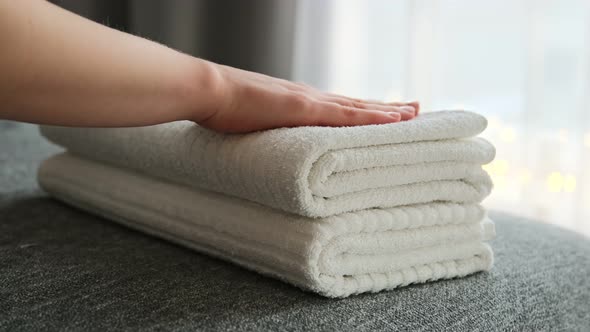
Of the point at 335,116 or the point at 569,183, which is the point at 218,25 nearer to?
the point at 569,183

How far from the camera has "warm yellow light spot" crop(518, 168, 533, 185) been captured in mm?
1661

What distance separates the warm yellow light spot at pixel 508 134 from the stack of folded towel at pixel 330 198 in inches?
37.3

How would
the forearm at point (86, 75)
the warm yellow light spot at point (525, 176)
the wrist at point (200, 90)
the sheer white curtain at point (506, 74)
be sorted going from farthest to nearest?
the warm yellow light spot at point (525, 176) → the sheer white curtain at point (506, 74) → the wrist at point (200, 90) → the forearm at point (86, 75)

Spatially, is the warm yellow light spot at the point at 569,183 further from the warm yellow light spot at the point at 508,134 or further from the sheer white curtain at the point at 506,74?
the warm yellow light spot at the point at 508,134

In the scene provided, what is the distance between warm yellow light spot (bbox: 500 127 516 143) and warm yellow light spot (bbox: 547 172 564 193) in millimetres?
128

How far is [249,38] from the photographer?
1.85m

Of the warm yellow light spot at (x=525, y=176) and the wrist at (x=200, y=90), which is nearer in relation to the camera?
the wrist at (x=200, y=90)

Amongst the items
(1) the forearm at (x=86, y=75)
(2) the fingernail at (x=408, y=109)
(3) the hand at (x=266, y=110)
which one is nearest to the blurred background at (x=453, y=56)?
(2) the fingernail at (x=408, y=109)

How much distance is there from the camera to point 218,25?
1.88m

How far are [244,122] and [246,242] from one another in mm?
119

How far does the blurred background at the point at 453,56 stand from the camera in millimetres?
1563

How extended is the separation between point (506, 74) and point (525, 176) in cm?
24

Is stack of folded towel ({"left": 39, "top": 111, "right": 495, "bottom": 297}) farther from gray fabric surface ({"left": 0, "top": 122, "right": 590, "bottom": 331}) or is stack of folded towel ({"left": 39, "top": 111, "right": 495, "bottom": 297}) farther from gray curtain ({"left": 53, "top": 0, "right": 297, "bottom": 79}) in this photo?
gray curtain ({"left": 53, "top": 0, "right": 297, "bottom": 79})

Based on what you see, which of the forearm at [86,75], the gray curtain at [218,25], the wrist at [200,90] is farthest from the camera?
the gray curtain at [218,25]
